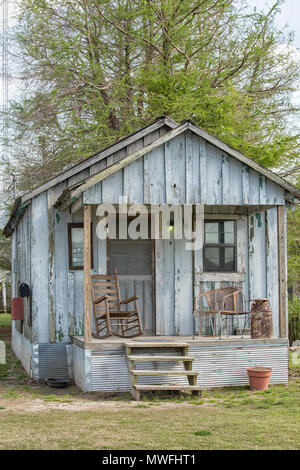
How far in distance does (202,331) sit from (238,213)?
7.26 ft

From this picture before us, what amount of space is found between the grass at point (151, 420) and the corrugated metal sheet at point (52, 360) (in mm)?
567

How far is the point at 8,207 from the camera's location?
19.6 metres

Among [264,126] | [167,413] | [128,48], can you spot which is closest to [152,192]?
[167,413]

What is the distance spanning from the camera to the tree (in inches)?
645

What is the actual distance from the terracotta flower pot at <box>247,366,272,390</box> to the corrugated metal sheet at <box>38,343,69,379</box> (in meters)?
3.18

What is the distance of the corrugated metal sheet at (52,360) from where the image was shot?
35.3ft

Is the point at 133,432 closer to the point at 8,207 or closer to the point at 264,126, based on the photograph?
the point at 264,126

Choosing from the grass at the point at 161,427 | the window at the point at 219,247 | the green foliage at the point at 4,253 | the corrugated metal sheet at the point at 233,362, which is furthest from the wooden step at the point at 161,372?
the green foliage at the point at 4,253

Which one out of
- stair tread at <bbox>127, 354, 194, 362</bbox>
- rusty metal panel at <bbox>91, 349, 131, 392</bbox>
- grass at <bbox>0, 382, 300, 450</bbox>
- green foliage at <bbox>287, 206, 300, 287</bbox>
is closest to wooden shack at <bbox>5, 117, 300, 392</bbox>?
rusty metal panel at <bbox>91, 349, 131, 392</bbox>

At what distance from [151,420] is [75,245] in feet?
15.1

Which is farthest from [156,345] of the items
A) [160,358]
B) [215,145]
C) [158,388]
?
[215,145]

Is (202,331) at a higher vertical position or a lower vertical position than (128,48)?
lower

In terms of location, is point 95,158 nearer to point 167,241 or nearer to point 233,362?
point 167,241

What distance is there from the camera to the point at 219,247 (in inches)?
448
